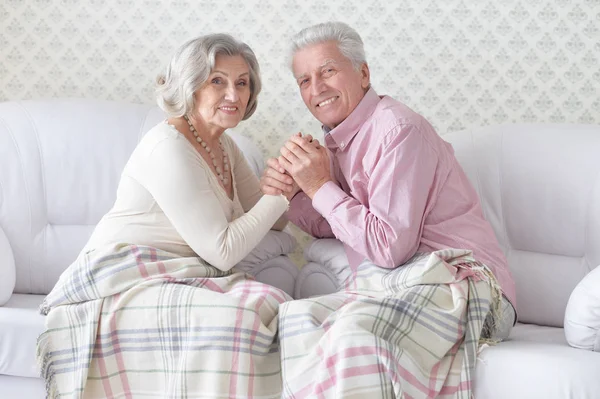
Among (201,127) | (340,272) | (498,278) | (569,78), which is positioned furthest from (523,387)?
(569,78)

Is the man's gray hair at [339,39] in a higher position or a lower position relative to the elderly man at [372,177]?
higher

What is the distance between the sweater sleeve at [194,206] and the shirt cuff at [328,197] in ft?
0.60

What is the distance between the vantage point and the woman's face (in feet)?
8.21

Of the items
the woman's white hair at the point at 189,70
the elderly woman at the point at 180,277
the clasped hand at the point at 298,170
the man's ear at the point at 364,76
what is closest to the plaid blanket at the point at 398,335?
the elderly woman at the point at 180,277

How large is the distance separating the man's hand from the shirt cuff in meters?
0.13

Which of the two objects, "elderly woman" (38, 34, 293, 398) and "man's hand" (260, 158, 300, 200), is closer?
"elderly woman" (38, 34, 293, 398)

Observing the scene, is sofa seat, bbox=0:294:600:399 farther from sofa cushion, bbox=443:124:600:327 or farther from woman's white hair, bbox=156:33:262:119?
woman's white hair, bbox=156:33:262:119

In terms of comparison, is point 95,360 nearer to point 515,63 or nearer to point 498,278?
point 498,278

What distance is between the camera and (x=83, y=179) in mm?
2977

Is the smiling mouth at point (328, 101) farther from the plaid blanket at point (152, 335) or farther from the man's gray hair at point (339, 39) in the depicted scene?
the plaid blanket at point (152, 335)

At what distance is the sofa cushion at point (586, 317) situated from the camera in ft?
7.08

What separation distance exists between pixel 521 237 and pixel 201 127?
1.09m

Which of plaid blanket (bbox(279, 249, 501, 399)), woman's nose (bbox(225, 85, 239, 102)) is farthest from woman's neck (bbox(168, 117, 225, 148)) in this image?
plaid blanket (bbox(279, 249, 501, 399))

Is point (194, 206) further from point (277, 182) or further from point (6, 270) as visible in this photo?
point (6, 270)
